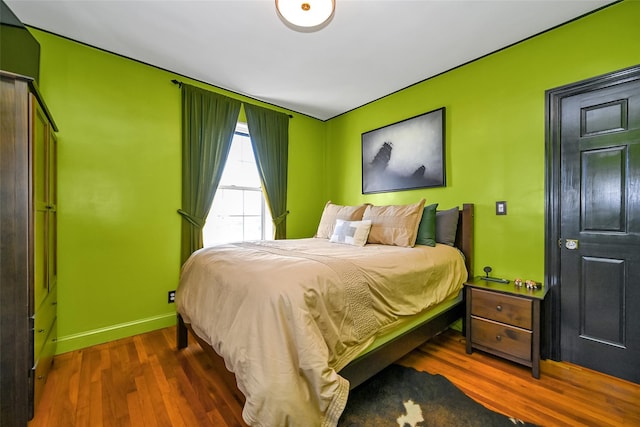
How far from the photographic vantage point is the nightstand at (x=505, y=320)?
1.80m

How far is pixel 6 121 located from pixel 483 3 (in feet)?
9.30

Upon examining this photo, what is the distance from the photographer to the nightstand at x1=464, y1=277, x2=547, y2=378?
5.90 feet

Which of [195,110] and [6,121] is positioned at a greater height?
[195,110]

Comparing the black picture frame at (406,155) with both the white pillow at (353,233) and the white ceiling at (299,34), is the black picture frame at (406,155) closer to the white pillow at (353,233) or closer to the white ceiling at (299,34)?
the white ceiling at (299,34)

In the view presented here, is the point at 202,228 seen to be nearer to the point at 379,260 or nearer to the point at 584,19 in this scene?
the point at 379,260

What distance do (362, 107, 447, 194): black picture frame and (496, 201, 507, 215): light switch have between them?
524 millimetres

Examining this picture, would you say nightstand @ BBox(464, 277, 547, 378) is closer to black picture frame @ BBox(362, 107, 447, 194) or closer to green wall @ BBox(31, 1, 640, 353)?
green wall @ BBox(31, 1, 640, 353)

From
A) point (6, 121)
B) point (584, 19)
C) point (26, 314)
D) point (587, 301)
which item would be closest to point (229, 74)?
point (6, 121)

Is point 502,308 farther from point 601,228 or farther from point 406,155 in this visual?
point 406,155

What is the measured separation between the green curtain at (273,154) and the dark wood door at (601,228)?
2.77m

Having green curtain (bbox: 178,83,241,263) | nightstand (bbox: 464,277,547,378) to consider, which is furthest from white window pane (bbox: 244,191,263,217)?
nightstand (bbox: 464,277,547,378)

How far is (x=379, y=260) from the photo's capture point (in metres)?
1.73

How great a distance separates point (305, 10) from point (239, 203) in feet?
7.21

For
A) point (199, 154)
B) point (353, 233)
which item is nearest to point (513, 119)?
point (353, 233)
